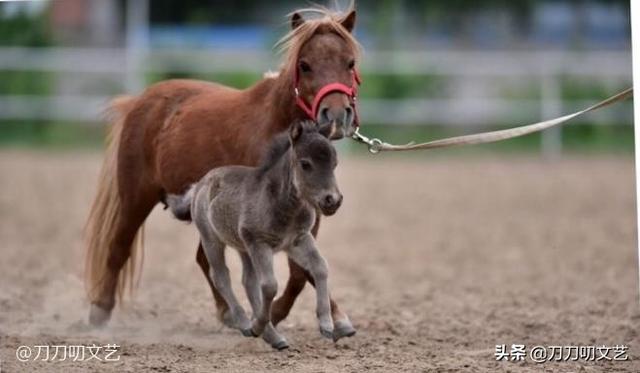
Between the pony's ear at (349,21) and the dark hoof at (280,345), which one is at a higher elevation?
the pony's ear at (349,21)

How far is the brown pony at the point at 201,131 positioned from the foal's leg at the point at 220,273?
38 centimetres

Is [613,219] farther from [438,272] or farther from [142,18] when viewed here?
[142,18]

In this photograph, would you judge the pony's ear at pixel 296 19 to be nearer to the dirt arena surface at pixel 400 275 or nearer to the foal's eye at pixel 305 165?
the foal's eye at pixel 305 165

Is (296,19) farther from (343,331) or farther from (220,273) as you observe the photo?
(343,331)

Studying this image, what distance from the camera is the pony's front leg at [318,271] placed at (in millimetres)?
4477

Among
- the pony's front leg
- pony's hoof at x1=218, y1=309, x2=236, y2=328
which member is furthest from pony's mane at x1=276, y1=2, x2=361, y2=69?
pony's hoof at x1=218, y1=309, x2=236, y2=328

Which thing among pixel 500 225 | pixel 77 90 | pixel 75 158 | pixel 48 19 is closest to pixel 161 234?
pixel 500 225

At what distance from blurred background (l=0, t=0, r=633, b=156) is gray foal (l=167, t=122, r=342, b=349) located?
966 cm

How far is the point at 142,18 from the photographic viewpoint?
54.7ft

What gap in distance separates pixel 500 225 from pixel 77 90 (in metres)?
8.39

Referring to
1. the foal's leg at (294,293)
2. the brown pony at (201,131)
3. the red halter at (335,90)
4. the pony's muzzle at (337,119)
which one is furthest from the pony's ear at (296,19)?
the foal's leg at (294,293)

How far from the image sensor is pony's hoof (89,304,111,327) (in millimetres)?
6039

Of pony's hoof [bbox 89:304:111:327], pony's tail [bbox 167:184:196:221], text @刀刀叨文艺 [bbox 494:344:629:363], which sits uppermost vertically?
pony's tail [bbox 167:184:196:221]

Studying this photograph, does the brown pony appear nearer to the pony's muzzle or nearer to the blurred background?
the pony's muzzle
